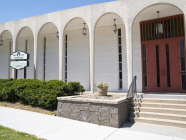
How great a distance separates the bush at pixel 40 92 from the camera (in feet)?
25.0

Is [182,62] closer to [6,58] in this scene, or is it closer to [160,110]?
[160,110]

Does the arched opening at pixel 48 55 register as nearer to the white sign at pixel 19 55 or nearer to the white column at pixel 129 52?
the white sign at pixel 19 55

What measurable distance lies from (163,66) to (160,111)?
4.69m

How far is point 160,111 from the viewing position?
20.0ft

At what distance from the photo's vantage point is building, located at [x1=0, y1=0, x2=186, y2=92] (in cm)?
920

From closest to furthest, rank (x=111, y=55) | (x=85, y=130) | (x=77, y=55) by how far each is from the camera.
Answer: (x=85, y=130) → (x=111, y=55) → (x=77, y=55)

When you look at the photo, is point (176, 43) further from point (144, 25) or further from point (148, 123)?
point (148, 123)

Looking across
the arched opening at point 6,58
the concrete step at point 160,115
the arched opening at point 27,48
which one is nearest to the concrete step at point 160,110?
the concrete step at point 160,115

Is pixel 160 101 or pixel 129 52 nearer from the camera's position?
pixel 160 101

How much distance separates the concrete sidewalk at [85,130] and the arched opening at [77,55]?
6.53 meters

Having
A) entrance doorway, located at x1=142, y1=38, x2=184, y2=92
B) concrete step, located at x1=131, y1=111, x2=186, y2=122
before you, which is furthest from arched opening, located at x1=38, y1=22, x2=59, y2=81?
concrete step, located at x1=131, y1=111, x2=186, y2=122

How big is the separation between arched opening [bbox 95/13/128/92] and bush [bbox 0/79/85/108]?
3.51 metres

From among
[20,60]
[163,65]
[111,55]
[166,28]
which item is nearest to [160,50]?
[163,65]

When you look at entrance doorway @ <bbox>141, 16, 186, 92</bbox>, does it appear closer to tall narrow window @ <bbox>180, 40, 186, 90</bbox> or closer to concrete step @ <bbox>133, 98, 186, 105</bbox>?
tall narrow window @ <bbox>180, 40, 186, 90</bbox>
